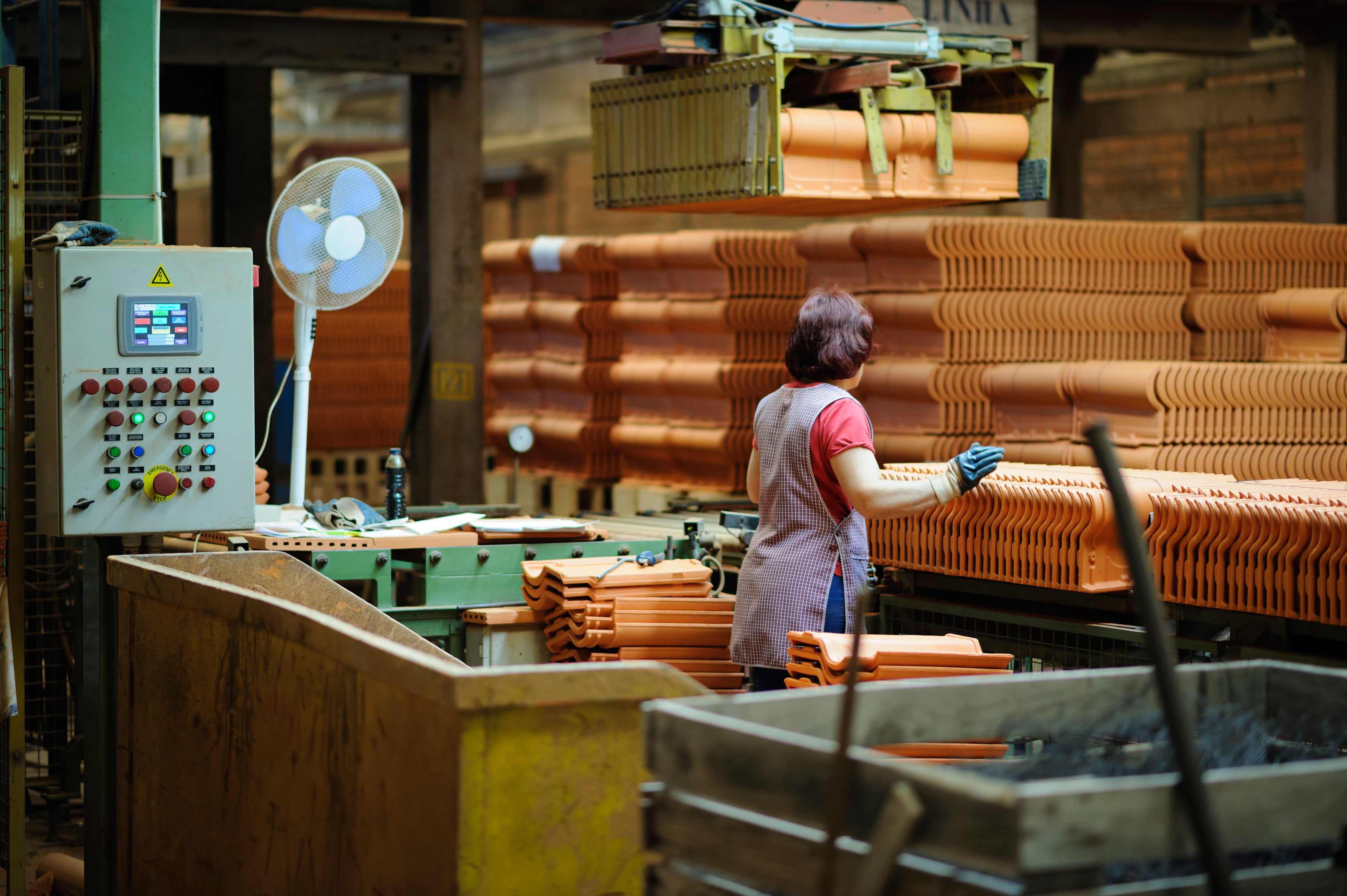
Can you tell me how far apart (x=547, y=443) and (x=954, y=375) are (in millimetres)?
4140

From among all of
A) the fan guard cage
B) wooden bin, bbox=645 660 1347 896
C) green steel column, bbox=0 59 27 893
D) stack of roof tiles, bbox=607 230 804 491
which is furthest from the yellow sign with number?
wooden bin, bbox=645 660 1347 896

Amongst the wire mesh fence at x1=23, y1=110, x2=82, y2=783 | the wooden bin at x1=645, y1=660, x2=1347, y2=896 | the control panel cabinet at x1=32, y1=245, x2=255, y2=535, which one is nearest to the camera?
the wooden bin at x1=645, y1=660, x2=1347, y2=896

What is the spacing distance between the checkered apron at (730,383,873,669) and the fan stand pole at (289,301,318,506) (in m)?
2.20

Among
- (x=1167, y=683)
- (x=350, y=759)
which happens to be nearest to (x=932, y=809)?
(x=1167, y=683)

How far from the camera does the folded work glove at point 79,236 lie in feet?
16.2

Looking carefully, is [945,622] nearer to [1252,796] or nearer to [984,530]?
[984,530]

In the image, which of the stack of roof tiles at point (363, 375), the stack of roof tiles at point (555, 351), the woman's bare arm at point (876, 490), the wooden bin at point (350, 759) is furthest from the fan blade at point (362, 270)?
the stack of roof tiles at point (363, 375)

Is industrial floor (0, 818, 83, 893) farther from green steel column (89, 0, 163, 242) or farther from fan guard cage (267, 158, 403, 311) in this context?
green steel column (89, 0, 163, 242)

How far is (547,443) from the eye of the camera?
11.3 metres

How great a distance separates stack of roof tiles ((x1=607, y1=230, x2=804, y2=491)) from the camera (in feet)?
30.8

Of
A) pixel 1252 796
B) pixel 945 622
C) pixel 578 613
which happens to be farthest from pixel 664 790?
pixel 945 622

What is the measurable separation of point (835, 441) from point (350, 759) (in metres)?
1.69

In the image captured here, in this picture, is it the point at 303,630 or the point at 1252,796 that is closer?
the point at 1252,796

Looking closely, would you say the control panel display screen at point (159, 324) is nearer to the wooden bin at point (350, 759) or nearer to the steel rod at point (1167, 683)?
the wooden bin at point (350, 759)
